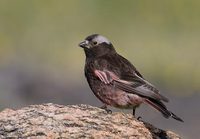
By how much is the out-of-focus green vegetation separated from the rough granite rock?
1423 centimetres

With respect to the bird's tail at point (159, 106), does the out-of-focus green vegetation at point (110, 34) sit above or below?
above

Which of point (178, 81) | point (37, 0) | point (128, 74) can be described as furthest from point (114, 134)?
point (37, 0)

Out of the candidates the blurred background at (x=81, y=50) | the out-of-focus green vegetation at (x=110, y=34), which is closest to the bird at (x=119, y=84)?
the blurred background at (x=81, y=50)

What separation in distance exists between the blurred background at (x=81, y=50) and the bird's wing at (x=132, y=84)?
8.91 meters

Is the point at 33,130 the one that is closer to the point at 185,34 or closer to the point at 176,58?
the point at 176,58

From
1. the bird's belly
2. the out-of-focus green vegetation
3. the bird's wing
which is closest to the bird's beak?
the bird's wing

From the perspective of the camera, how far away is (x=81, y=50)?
25.6 m

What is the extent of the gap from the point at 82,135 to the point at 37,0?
20.7 m

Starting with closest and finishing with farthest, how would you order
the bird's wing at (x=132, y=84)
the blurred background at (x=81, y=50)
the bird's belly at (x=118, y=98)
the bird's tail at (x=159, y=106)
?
the bird's tail at (x=159, y=106)
the bird's wing at (x=132, y=84)
the bird's belly at (x=118, y=98)
the blurred background at (x=81, y=50)

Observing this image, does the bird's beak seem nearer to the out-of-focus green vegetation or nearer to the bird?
the bird

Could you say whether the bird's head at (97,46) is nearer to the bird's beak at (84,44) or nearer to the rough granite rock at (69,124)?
the bird's beak at (84,44)

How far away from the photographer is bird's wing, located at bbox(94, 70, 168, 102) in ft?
35.7

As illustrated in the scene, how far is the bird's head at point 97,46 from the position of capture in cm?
1238

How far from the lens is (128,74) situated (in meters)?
11.5
